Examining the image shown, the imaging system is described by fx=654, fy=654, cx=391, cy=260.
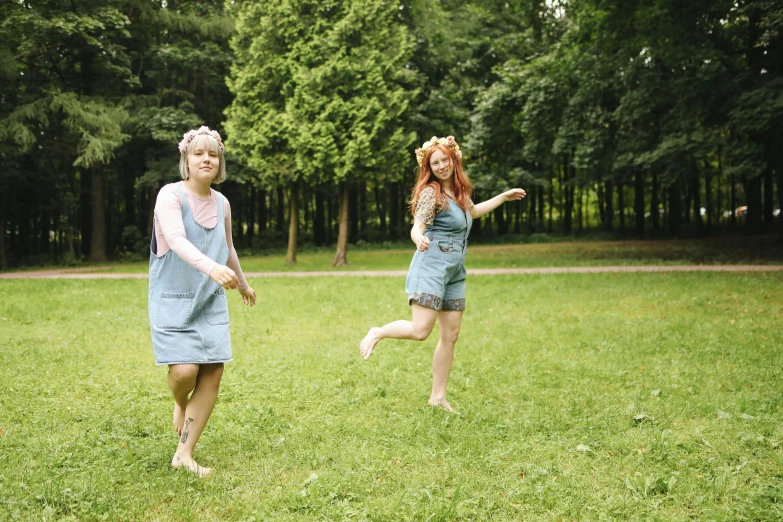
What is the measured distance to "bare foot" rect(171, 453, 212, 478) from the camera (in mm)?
4312

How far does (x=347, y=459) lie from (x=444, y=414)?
1.24 metres

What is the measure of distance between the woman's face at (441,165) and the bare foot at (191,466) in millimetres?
2874

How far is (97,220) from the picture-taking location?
28.1 meters

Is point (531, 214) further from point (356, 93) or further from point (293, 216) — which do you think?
point (356, 93)

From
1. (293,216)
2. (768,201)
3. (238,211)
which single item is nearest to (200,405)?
(293,216)

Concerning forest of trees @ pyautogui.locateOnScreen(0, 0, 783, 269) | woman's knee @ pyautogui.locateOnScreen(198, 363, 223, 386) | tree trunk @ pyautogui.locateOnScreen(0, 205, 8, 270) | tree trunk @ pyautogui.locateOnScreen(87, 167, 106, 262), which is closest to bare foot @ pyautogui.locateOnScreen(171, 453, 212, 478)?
woman's knee @ pyautogui.locateOnScreen(198, 363, 223, 386)

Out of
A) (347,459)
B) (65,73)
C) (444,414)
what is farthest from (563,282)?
(65,73)

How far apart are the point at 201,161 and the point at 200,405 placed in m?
1.58

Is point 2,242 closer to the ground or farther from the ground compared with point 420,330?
farther from the ground

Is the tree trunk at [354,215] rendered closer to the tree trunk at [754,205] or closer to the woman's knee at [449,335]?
the tree trunk at [754,205]

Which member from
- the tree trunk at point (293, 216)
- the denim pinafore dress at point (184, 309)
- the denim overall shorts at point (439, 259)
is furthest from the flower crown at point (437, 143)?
the tree trunk at point (293, 216)

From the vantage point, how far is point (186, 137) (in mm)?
4223

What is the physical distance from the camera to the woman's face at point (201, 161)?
162 inches

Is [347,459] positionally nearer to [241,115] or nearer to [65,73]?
[241,115]
